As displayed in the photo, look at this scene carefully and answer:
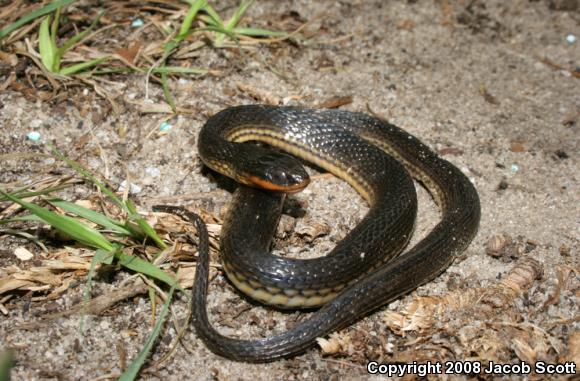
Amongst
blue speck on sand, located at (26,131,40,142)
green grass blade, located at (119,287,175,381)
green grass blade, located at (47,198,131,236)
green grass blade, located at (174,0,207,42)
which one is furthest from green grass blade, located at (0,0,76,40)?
green grass blade, located at (119,287,175,381)

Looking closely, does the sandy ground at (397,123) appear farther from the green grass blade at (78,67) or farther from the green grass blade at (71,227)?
the green grass blade at (71,227)

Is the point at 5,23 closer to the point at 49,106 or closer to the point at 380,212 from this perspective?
the point at 49,106

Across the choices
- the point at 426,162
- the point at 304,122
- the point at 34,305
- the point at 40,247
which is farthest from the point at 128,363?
the point at 426,162

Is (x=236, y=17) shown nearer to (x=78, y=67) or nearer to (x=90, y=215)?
(x=78, y=67)

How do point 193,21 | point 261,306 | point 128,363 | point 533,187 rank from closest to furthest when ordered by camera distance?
point 128,363
point 261,306
point 533,187
point 193,21

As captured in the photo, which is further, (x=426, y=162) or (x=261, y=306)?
(x=426, y=162)

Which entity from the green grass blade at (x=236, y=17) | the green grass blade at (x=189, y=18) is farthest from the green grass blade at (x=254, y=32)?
the green grass blade at (x=189, y=18)
